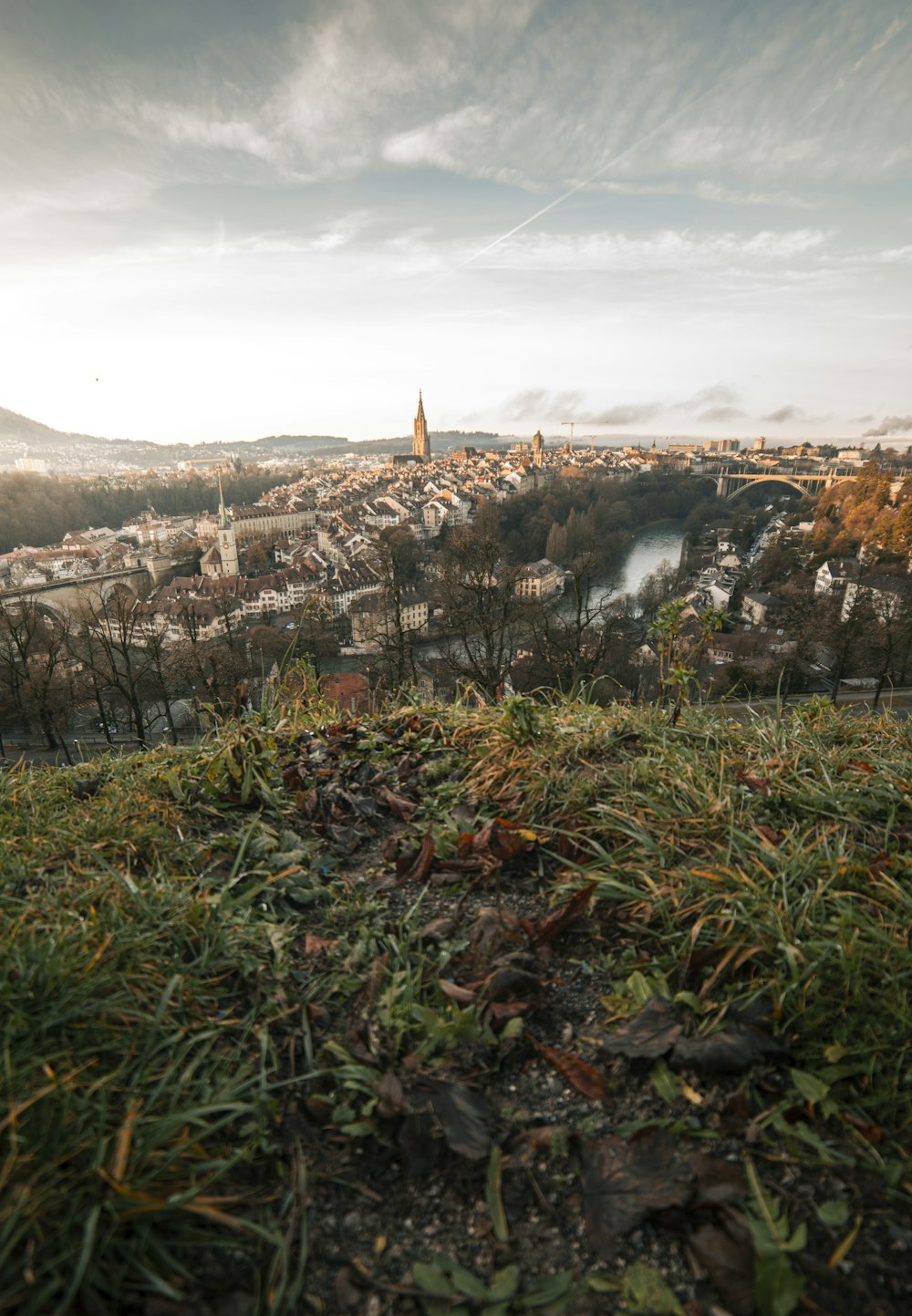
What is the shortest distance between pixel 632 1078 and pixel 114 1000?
1179mm

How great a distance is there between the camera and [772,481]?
89812 mm

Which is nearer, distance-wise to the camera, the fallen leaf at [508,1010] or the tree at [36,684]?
the fallen leaf at [508,1010]

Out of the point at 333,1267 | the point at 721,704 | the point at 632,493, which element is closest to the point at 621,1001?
the point at 333,1267

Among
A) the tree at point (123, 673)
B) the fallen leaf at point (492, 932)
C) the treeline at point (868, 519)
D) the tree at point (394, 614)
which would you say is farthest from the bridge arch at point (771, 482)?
the fallen leaf at point (492, 932)

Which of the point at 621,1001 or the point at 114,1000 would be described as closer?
the point at 114,1000

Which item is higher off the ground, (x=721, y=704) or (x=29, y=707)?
(x=721, y=704)

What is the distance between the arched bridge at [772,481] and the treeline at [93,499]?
70.1m

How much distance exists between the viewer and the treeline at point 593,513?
2260 inches

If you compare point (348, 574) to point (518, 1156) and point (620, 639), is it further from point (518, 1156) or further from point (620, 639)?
point (518, 1156)

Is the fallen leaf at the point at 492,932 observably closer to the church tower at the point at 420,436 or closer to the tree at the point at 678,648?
the tree at the point at 678,648

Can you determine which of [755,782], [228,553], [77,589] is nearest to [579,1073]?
[755,782]

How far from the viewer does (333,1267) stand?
3.66 feet

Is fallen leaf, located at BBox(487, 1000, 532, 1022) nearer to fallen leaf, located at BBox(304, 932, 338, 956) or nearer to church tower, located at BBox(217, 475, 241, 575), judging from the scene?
fallen leaf, located at BBox(304, 932, 338, 956)

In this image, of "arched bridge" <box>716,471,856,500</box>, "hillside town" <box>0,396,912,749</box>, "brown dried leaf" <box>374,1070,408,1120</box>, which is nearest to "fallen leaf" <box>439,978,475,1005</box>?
"brown dried leaf" <box>374,1070,408,1120</box>
